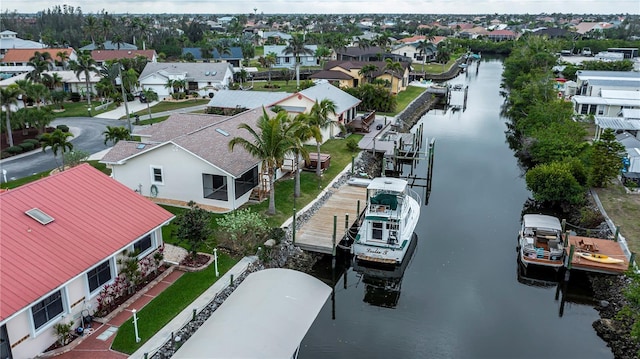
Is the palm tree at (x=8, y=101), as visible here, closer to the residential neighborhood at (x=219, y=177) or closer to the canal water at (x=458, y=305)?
the residential neighborhood at (x=219, y=177)

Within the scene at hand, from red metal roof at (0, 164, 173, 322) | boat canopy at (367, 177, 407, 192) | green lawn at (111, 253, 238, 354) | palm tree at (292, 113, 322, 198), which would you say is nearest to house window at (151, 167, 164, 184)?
red metal roof at (0, 164, 173, 322)

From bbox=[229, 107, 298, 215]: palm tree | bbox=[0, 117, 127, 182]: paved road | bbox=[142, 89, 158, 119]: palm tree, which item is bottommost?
bbox=[0, 117, 127, 182]: paved road

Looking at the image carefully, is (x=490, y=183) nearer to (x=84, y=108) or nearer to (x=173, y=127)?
(x=173, y=127)

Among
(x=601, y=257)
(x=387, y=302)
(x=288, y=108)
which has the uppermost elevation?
(x=288, y=108)

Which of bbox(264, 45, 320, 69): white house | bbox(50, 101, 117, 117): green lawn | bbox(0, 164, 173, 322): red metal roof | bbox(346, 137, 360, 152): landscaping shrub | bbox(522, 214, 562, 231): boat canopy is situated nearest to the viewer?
bbox(0, 164, 173, 322): red metal roof

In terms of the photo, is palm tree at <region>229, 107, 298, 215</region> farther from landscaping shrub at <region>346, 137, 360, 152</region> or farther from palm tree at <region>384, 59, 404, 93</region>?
palm tree at <region>384, 59, 404, 93</region>

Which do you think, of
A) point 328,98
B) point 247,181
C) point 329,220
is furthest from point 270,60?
point 329,220

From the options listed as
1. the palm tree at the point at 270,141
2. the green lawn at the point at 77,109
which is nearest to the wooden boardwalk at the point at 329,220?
the palm tree at the point at 270,141

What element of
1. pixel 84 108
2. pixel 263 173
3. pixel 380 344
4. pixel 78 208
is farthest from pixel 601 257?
pixel 84 108
